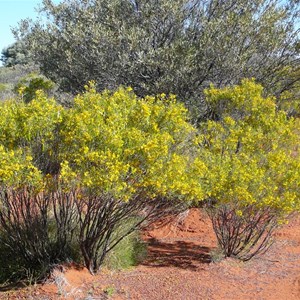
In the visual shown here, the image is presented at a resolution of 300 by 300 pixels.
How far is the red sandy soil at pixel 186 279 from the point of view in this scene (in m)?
6.00

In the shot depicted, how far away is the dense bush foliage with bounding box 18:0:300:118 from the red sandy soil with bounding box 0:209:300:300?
349 centimetres

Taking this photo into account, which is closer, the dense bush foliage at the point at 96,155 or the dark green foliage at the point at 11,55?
the dense bush foliage at the point at 96,155

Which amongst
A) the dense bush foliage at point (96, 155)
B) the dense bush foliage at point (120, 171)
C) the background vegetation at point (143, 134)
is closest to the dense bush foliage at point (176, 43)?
the background vegetation at point (143, 134)

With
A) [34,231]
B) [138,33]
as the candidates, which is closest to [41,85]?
[138,33]

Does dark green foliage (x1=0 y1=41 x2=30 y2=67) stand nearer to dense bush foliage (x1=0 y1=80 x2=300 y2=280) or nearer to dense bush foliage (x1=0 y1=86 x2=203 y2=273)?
dense bush foliage (x1=0 y1=80 x2=300 y2=280)

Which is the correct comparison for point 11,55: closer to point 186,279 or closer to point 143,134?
point 186,279

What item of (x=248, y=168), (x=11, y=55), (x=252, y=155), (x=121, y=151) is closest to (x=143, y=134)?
(x=121, y=151)

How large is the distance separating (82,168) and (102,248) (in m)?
2.17

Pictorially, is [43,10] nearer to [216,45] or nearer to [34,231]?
[216,45]

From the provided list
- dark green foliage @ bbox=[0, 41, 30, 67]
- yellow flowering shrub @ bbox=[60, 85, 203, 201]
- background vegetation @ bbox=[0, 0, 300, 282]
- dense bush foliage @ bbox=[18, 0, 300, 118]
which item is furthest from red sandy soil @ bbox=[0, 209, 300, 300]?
dark green foliage @ bbox=[0, 41, 30, 67]

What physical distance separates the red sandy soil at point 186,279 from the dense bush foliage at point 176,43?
138 inches

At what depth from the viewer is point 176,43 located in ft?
32.8

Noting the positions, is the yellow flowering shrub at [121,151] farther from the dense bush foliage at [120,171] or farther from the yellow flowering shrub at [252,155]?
the yellow flowering shrub at [252,155]

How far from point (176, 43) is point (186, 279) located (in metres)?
5.29
